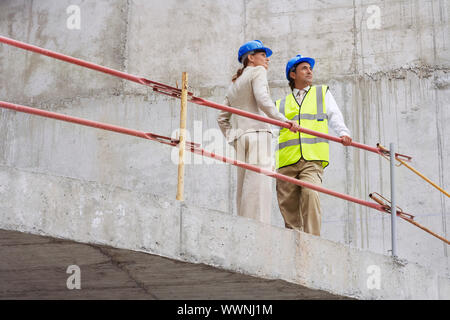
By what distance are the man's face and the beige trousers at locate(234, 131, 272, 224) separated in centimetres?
90

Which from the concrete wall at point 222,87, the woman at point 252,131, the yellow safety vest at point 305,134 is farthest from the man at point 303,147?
the concrete wall at point 222,87

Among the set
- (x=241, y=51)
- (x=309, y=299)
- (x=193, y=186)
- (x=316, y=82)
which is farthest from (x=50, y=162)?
(x=309, y=299)

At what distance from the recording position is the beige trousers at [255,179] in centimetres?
630

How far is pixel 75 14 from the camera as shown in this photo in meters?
11.1

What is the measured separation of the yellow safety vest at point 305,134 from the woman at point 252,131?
0.43 meters

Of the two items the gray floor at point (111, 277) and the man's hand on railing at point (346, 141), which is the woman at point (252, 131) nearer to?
the man's hand on railing at point (346, 141)

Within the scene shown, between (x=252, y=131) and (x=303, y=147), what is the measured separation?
0.61 metres

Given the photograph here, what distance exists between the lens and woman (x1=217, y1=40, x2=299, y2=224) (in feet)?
20.8

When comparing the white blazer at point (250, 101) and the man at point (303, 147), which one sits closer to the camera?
the white blazer at point (250, 101)

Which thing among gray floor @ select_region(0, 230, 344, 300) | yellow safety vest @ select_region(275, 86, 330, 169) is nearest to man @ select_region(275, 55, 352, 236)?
yellow safety vest @ select_region(275, 86, 330, 169)

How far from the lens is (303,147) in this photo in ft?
22.8

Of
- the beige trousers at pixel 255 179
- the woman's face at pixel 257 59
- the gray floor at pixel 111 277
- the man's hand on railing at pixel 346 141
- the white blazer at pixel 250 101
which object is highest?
the woman's face at pixel 257 59

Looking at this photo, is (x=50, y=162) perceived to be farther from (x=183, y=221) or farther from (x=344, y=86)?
(x=183, y=221)
